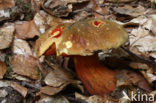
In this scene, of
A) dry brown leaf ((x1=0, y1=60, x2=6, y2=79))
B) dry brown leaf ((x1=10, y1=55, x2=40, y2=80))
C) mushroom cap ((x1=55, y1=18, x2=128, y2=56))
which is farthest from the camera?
dry brown leaf ((x1=10, y1=55, x2=40, y2=80))

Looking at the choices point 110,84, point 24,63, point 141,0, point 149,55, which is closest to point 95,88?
point 110,84

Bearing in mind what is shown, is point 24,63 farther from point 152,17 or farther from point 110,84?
point 152,17

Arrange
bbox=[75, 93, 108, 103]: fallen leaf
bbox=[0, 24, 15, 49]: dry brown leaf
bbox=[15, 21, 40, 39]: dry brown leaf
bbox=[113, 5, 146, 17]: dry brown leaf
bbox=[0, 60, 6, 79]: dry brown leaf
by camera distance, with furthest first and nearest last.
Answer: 1. bbox=[113, 5, 146, 17]: dry brown leaf
2. bbox=[15, 21, 40, 39]: dry brown leaf
3. bbox=[0, 24, 15, 49]: dry brown leaf
4. bbox=[0, 60, 6, 79]: dry brown leaf
5. bbox=[75, 93, 108, 103]: fallen leaf

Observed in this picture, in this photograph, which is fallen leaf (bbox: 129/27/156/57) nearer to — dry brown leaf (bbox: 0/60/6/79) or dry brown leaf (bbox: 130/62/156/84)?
dry brown leaf (bbox: 130/62/156/84)

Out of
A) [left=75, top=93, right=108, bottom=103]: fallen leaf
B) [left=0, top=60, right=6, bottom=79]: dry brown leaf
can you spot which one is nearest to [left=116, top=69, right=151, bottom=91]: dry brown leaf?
[left=75, top=93, right=108, bottom=103]: fallen leaf

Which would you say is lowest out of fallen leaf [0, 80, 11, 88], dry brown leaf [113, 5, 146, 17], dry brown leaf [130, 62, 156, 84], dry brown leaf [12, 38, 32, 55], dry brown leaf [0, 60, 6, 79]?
dry brown leaf [130, 62, 156, 84]

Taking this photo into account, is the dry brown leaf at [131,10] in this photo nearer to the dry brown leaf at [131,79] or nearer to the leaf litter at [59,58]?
the leaf litter at [59,58]
